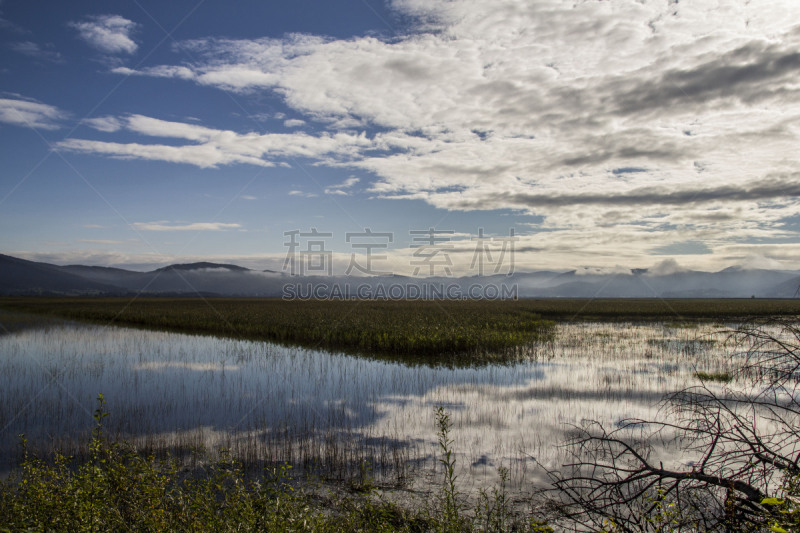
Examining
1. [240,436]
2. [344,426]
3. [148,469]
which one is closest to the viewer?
[148,469]

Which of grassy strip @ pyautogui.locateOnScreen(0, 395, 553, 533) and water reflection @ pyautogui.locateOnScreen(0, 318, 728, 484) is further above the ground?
grassy strip @ pyautogui.locateOnScreen(0, 395, 553, 533)

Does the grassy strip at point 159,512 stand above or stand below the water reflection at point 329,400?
above

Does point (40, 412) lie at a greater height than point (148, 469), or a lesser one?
lesser

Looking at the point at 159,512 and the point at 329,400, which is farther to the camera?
the point at 329,400

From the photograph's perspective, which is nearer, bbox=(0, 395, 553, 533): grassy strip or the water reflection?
bbox=(0, 395, 553, 533): grassy strip

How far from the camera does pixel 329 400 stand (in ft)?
40.2

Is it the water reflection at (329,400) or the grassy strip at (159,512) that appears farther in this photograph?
the water reflection at (329,400)

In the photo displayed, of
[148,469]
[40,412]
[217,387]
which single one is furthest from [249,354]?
[148,469]

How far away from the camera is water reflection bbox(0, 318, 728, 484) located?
27.7 feet

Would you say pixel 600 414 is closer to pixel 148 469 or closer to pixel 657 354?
pixel 148 469

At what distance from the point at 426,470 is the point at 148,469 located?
4179 millimetres

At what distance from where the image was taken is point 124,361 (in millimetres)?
18062

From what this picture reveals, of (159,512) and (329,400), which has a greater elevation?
(159,512)

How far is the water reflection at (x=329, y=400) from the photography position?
8.45 m
